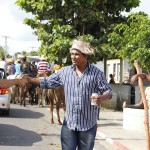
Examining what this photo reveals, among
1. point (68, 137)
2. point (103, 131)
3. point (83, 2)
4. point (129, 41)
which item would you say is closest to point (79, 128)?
point (68, 137)

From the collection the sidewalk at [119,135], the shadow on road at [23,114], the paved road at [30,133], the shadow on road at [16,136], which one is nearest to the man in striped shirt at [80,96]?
the paved road at [30,133]

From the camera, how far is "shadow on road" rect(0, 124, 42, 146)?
1065 cm

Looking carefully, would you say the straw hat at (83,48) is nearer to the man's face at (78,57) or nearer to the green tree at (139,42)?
the man's face at (78,57)

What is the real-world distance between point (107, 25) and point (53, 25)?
2311mm

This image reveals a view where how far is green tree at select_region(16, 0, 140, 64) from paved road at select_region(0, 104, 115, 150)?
3.41m

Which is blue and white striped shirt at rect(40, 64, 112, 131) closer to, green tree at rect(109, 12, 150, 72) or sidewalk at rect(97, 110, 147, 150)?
sidewalk at rect(97, 110, 147, 150)

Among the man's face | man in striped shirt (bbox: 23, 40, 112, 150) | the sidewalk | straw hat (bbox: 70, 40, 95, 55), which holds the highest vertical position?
straw hat (bbox: 70, 40, 95, 55)

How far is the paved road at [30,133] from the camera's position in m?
10.4

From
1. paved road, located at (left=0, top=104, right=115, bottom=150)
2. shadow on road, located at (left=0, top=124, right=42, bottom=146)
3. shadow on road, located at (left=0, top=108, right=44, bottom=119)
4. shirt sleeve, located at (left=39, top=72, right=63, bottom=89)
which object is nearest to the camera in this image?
shirt sleeve, located at (left=39, top=72, right=63, bottom=89)

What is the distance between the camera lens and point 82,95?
5.74 meters

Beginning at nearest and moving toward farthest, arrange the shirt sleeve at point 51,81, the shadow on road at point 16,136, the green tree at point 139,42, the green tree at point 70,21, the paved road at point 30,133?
the shirt sleeve at point 51,81, the paved road at point 30,133, the shadow on road at point 16,136, the green tree at point 139,42, the green tree at point 70,21

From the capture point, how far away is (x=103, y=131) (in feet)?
42.5

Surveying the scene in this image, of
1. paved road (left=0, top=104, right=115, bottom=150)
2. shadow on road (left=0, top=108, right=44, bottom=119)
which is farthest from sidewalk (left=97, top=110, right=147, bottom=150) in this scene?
shadow on road (left=0, top=108, right=44, bottom=119)

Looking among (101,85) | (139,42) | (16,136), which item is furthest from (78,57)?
(139,42)
